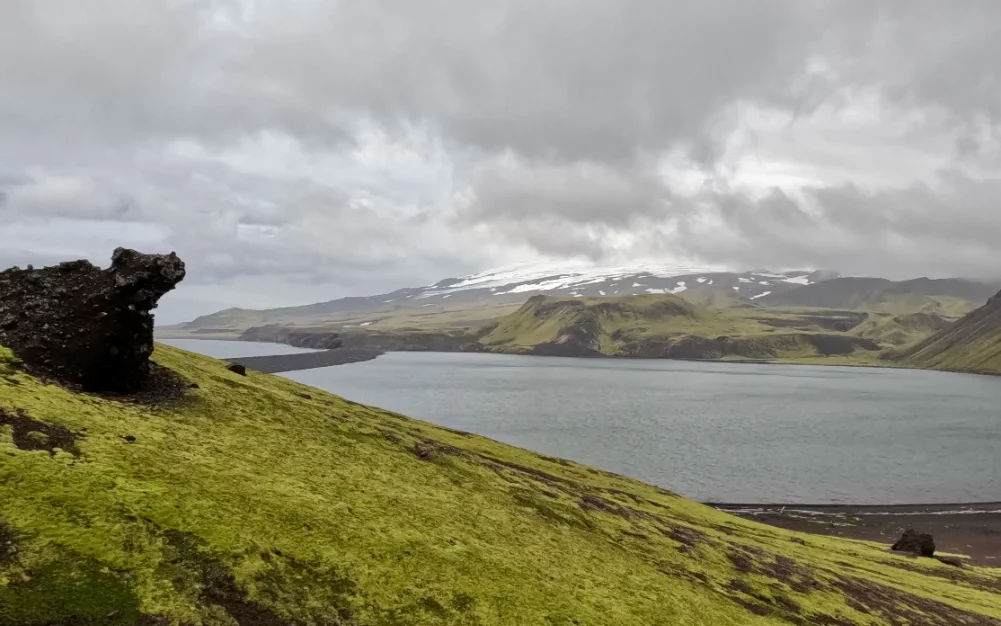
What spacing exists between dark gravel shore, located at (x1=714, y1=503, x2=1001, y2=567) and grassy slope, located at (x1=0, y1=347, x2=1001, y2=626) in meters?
33.3

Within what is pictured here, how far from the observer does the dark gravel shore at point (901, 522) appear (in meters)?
77.9

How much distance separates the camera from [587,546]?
3441cm

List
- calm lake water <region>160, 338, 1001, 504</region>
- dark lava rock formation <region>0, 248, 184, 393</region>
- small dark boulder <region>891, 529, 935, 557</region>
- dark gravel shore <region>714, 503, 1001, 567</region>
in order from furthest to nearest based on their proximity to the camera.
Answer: calm lake water <region>160, 338, 1001, 504</region>, dark gravel shore <region>714, 503, 1001, 567</region>, small dark boulder <region>891, 529, 935, 557</region>, dark lava rock formation <region>0, 248, 184, 393</region>

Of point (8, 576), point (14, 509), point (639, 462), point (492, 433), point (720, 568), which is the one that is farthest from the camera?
point (492, 433)

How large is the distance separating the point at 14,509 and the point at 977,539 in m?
103

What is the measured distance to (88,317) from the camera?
102ft

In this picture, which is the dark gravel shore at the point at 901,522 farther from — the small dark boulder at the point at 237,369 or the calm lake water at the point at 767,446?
the small dark boulder at the point at 237,369

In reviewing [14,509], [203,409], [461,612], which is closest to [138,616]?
[14,509]

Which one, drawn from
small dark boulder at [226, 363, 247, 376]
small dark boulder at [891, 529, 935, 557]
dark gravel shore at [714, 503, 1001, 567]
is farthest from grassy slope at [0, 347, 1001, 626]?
dark gravel shore at [714, 503, 1001, 567]

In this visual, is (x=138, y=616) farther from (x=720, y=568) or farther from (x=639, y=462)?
(x=639, y=462)

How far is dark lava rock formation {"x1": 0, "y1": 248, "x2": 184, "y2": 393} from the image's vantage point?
97.0ft

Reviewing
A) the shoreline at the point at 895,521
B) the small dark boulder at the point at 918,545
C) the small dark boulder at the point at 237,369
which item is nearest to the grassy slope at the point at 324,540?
the small dark boulder at the point at 237,369

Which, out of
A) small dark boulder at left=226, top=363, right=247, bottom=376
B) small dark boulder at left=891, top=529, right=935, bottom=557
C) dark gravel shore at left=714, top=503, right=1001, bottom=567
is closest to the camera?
small dark boulder at left=226, top=363, right=247, bottom=376

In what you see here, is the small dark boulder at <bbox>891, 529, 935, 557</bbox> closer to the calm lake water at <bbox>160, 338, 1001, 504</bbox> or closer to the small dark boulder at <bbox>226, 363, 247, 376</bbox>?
the calm lake water at <bbox>160, 338, 1001, 504</bbox>
